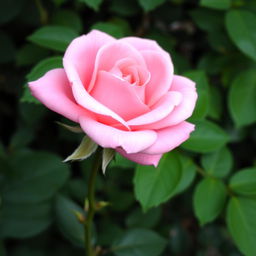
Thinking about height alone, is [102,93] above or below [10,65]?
above

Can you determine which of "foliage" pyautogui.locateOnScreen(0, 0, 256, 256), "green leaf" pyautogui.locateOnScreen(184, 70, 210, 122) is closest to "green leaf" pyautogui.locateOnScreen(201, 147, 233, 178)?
"foliage" pyautogui.locateOnScreen(0, 0, 256, 256)

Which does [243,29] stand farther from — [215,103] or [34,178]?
[34,178]

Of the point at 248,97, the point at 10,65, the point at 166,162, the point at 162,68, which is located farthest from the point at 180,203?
the point at 162,68

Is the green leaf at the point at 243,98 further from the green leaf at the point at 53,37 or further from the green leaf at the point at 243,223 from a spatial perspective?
the green leaf at the point at 53,37

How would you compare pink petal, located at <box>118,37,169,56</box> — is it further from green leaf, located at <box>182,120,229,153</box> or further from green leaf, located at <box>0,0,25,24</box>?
green leaf, located at <box>0,0,25,24</box>

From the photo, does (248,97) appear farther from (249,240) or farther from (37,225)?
(37,225)

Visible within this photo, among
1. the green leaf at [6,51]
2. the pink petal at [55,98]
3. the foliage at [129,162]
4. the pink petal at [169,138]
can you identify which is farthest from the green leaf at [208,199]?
the green leaf at [6,51]

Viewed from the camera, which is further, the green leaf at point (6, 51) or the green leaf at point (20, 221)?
the green leaf at point (6, 51)
